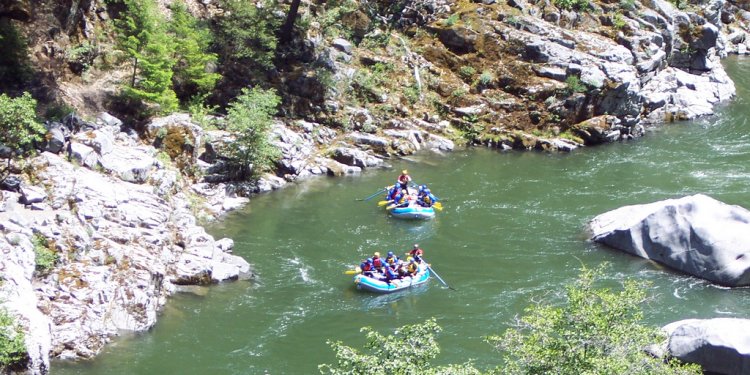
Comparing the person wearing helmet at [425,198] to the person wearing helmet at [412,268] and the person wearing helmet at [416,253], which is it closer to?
the person wearing helmet at [416,253]

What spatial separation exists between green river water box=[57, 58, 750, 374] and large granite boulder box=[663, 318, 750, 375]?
1.29 metres

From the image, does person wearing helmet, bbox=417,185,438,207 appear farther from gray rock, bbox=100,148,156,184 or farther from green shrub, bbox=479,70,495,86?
green shrub, bbox=479,70,495,86

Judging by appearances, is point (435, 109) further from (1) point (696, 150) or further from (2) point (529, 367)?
(2) point (529, 367)

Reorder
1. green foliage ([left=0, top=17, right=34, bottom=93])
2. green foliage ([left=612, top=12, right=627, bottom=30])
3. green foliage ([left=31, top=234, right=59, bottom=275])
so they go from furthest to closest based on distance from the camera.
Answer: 1. green foliage ([left=612, top=12, right=627, bottom=30])
2. green foliage ([left=0, top=17, right=34, bottom=93])
3. green foliage ([left=31, top=234, right=59, bottom=275])

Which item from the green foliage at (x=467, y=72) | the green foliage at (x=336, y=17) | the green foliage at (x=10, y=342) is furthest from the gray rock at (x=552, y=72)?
the green foliage at (x=10, y=342)

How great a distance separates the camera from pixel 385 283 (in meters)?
26.2

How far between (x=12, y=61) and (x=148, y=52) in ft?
17.7

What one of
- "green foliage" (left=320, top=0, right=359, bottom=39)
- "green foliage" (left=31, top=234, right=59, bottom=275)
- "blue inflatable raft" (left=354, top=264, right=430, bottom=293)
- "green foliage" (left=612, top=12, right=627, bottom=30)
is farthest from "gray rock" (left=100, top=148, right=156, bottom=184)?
"green foliage" (left=612, top=12, right=627, bottom=30)

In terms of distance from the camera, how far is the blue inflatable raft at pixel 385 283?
85.5 ft

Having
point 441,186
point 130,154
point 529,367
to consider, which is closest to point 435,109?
point 441,186

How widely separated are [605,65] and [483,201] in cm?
1313

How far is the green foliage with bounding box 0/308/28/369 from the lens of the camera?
59.9 ft

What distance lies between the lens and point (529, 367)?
14273 millimetres

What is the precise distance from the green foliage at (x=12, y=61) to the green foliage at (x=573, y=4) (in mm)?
27305
